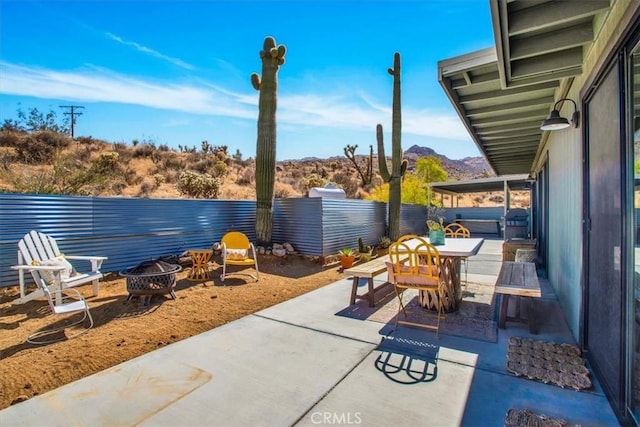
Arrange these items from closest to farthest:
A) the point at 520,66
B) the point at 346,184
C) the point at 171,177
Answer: the point at 520,66, the point at 171,177, the point at 346,184

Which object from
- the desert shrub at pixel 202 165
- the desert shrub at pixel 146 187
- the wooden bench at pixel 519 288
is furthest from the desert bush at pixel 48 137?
the wooden bench at pixel 519 288

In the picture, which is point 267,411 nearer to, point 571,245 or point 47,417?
point 47,417

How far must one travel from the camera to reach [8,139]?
1598 centimetres

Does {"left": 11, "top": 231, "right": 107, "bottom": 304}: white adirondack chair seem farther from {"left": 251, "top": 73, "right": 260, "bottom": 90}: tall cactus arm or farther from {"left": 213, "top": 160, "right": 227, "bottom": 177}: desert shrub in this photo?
{"left": 213, "top": 160, "right": 227, "bottom": 177}: desert shrub

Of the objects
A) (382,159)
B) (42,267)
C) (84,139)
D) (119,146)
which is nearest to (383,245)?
(382,159)

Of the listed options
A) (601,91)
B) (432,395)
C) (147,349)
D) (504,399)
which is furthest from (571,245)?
(147,349)

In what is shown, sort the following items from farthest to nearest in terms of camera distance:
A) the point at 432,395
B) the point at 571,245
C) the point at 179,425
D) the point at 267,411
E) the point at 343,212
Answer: the point at 343,212, the point at 571,245, the point at 432,395, the point at 267,411, the point at 179,425

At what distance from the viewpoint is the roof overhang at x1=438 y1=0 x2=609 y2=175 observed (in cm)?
234

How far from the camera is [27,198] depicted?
475 cm

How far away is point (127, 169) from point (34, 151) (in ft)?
12.5

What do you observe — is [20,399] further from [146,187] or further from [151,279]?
[146,187]

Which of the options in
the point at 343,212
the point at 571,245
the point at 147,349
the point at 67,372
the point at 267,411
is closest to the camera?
the point at 267,411

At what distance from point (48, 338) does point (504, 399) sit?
4.26 meters

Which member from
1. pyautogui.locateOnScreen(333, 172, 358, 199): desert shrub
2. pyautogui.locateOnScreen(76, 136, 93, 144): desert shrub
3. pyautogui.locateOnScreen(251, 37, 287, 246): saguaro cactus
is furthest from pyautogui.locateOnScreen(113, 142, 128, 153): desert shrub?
pyautogui.locateOnScreen(251, 37, 287, 246): saguaro cactus
